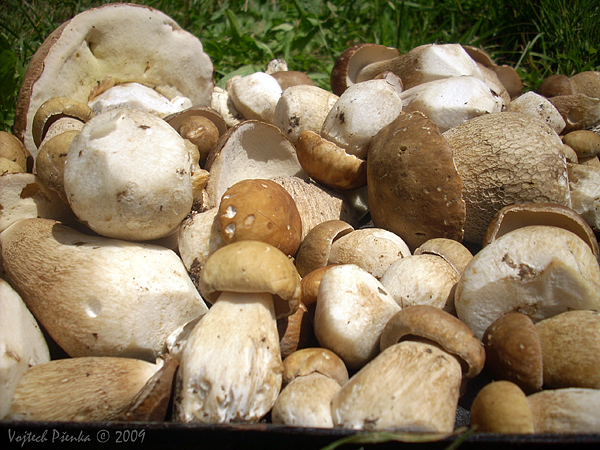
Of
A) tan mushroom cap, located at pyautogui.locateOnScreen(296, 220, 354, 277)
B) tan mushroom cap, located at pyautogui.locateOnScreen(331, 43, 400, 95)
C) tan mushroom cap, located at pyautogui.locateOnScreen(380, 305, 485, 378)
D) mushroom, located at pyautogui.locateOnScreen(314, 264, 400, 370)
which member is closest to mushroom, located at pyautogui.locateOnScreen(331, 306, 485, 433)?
tan mushroom cap, located at pyautogui.locateOnScreen(380, 305, 485, 378)

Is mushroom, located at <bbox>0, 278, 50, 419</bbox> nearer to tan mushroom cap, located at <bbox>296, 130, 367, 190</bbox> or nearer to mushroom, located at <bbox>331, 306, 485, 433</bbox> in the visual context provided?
mushroom, located at <bbox>331, 306, 485, 433</bbox>

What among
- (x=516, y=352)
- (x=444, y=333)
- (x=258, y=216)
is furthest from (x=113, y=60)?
(x=516, y=352)

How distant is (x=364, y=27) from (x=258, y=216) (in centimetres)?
334

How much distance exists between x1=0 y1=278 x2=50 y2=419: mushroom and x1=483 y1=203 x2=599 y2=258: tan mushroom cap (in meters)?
1.68

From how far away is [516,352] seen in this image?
51.0 inches

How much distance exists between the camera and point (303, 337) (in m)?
1.60

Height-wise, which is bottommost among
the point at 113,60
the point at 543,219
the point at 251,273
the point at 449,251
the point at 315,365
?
the point at 315,365

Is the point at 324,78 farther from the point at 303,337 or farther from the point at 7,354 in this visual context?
the point at 7,354

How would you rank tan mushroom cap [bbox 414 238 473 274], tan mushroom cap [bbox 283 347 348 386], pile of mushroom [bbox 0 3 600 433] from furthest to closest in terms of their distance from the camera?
tan mushroom cap [bbox 414 238 473 274], tan mushroom cap [bbox 283 347 348 386], pile of mushroom [bbox 0 3 600 433]

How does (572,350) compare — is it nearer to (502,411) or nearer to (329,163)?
(502,411)

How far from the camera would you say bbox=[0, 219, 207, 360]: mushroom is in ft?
4.72

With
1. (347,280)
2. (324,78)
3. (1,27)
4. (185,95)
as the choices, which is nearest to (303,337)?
(347,280)

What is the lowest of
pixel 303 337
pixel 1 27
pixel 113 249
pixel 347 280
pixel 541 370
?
pixel 303 337

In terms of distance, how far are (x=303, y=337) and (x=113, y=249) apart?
0.77m
